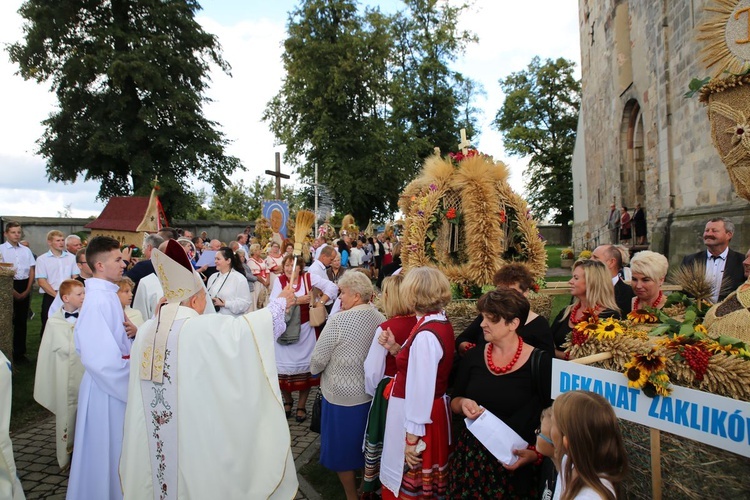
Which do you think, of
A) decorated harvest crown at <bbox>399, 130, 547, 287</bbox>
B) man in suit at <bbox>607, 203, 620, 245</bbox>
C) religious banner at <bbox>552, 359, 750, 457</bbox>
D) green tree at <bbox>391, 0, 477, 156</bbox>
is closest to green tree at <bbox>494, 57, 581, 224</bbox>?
green tree at <bbox>391, 0, 477, 156</bbox>

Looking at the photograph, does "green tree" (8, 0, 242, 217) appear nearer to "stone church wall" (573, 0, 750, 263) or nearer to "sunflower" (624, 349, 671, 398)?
"stone church wall" (573, 0, 750, 263)

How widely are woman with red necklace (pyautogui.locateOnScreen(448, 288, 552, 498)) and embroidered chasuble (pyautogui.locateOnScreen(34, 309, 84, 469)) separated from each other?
11.0ft

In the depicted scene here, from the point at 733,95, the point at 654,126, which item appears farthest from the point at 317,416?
the point at 654,126

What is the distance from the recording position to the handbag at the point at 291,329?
568 centimetres

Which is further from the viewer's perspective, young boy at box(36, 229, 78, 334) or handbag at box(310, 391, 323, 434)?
young boy at box(36, 229, 78, 334)

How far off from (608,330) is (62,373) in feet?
14.3

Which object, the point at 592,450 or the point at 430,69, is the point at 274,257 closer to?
the point at 592,450

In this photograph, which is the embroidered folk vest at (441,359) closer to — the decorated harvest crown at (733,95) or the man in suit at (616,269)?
the decorated harvest crown at (733,95)

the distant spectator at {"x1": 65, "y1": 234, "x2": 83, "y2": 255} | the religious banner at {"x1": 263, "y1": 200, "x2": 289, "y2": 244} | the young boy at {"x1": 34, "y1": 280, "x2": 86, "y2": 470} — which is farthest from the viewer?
the religious banner at {"x1": 263, "y1": 200, "x2": 289, "y2": 244}

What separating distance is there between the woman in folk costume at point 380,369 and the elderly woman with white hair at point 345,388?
0.43 feet

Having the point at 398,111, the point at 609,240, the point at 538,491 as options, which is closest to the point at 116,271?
the point at 538,491

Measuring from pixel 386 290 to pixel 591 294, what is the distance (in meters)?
1.51

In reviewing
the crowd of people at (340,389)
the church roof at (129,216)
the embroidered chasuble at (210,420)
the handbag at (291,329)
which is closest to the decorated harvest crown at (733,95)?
the crowd of people at (340,389)

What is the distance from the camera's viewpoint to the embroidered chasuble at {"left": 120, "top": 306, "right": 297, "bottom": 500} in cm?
296
